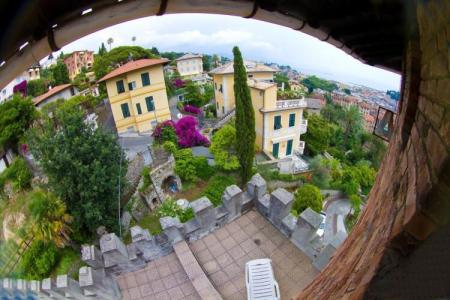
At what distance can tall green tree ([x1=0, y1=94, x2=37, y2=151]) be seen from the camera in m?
14.8

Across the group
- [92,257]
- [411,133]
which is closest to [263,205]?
[92,257]

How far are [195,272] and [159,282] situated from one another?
851 mm

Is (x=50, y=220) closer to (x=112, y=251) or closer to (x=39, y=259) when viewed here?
(x=39, y=259)

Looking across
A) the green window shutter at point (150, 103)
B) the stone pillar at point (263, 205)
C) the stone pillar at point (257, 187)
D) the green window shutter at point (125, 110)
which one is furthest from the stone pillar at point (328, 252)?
the green window shutter at point (125, 110)

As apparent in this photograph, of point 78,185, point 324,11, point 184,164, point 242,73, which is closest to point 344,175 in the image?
point 242,73

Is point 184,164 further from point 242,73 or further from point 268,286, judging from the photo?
point 268,286

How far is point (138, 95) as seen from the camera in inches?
647

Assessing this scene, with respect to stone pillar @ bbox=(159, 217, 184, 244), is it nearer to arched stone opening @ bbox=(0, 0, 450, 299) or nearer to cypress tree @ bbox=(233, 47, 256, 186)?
arched stone opening @ bbox=(0, 0, 450, 299)

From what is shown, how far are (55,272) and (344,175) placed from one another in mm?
15509

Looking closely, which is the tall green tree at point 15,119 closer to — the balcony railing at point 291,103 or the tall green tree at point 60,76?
the tall green tree at point 60,76

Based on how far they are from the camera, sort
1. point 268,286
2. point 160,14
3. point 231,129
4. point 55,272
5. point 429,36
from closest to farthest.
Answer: point 429,36, point 160,14, point 268,286, point 55,272, point 231,129

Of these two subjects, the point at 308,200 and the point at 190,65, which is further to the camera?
the point at 190,65

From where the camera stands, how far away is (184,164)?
12523mm

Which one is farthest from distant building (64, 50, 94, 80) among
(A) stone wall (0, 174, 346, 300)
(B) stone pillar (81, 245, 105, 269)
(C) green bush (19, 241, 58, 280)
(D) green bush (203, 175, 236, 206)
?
(A) stone wall (0, 174, 346, 300)
